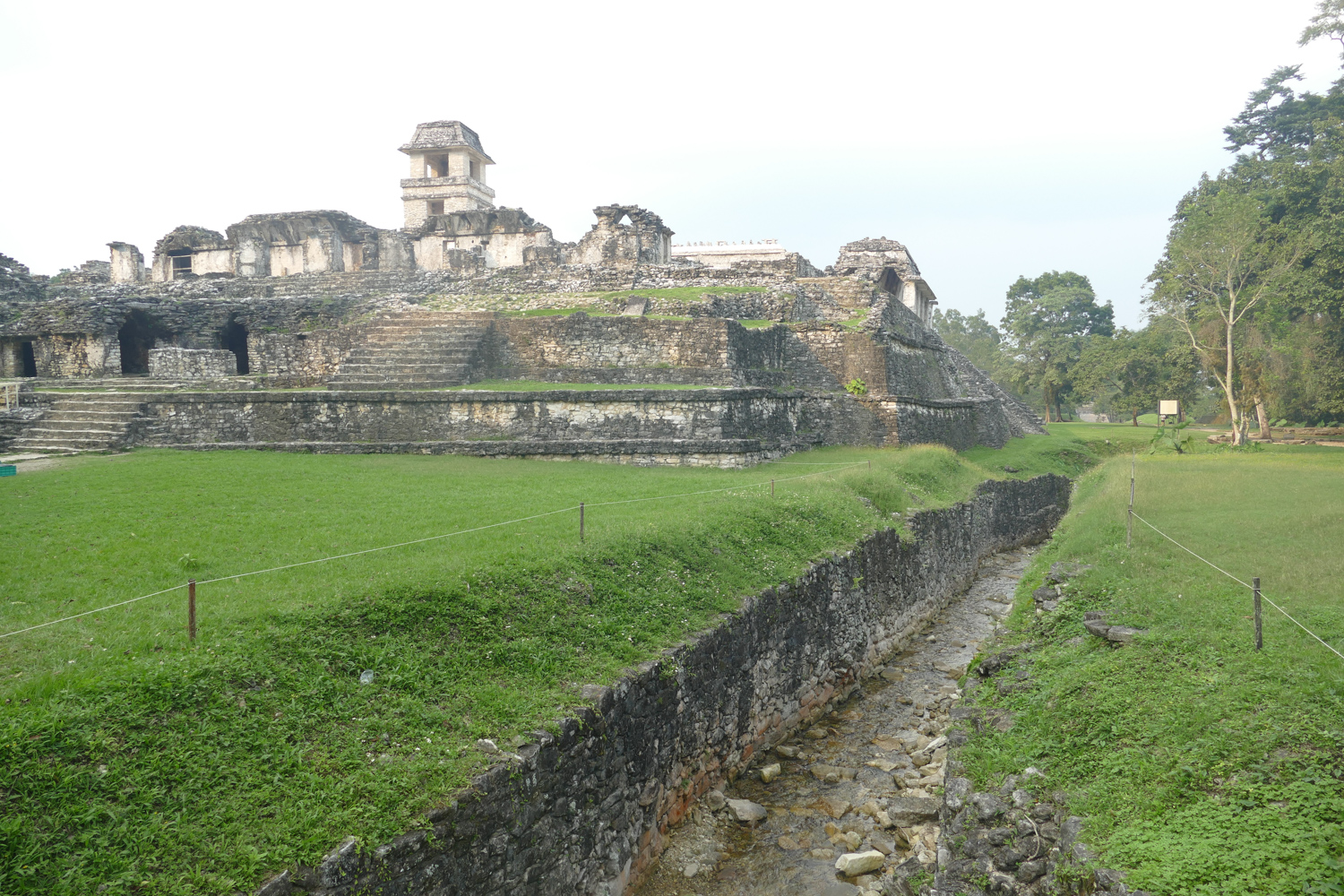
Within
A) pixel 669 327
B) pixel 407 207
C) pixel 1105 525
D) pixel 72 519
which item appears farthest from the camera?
pixel 407 207

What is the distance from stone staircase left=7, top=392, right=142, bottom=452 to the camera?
13.0 m

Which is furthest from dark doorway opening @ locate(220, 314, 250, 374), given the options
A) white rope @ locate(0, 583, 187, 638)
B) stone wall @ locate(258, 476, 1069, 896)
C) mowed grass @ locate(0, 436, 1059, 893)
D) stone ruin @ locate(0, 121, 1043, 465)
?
stone wall @ locate(258, 476, 1069, 896)

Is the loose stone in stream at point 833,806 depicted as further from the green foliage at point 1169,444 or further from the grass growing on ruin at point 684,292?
the green foliage at point 1169,444

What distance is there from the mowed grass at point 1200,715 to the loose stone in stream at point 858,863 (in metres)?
1.16

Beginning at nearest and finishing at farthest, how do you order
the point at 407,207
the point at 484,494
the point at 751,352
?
the point at 484,494, the point at 751,352, the point at 407,207

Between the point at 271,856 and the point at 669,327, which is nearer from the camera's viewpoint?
the point at 271,856

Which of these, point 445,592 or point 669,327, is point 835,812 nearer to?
point 445,592

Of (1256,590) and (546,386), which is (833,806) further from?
(546,386)

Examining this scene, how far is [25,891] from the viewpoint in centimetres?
315

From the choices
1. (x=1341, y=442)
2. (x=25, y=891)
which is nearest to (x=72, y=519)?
(x=25, y=891)

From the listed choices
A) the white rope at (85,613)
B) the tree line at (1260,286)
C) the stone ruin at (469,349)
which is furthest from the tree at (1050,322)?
the white rope at (85,613)

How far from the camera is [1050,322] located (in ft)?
156

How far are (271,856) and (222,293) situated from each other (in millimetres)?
23669

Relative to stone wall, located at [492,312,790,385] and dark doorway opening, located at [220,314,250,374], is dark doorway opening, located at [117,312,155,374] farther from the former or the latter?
stone wall, located at [492,312,790,385]
